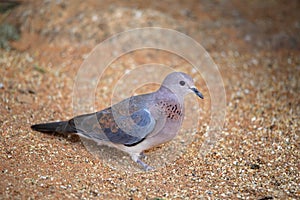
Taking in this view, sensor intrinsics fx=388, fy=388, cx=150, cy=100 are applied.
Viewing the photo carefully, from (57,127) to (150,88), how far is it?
86.1 inches

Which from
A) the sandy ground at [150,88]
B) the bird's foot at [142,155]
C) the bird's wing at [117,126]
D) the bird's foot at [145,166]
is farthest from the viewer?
the bird's foot at [142,155]

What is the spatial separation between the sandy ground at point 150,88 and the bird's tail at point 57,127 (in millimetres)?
93

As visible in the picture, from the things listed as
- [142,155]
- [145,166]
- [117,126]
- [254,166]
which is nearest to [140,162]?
[145,166]

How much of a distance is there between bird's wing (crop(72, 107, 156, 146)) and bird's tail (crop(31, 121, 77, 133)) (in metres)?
0.08

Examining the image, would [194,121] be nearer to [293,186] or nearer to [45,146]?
[293,186]

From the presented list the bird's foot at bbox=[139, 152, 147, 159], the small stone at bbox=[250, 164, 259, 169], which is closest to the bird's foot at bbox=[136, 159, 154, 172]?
the bird's foot at bbox=[139, 152, 147, 159]

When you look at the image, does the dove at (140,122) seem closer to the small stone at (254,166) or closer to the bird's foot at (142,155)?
the bird's foot at (142,155)

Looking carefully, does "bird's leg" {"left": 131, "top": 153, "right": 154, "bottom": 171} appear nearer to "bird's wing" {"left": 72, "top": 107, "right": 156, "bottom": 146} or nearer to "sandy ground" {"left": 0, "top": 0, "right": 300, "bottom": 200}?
"sandy ground" {"left": 0, "top": 0, "right": 300, "bottom": 200}

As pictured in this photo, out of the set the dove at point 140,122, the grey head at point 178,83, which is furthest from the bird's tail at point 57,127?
the grey head at point 178,83

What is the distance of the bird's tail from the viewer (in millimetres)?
4430

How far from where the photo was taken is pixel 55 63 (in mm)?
6762

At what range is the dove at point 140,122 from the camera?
4141 mm

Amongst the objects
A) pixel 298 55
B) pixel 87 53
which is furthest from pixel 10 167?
pixel 298 55

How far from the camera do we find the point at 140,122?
4.12m
